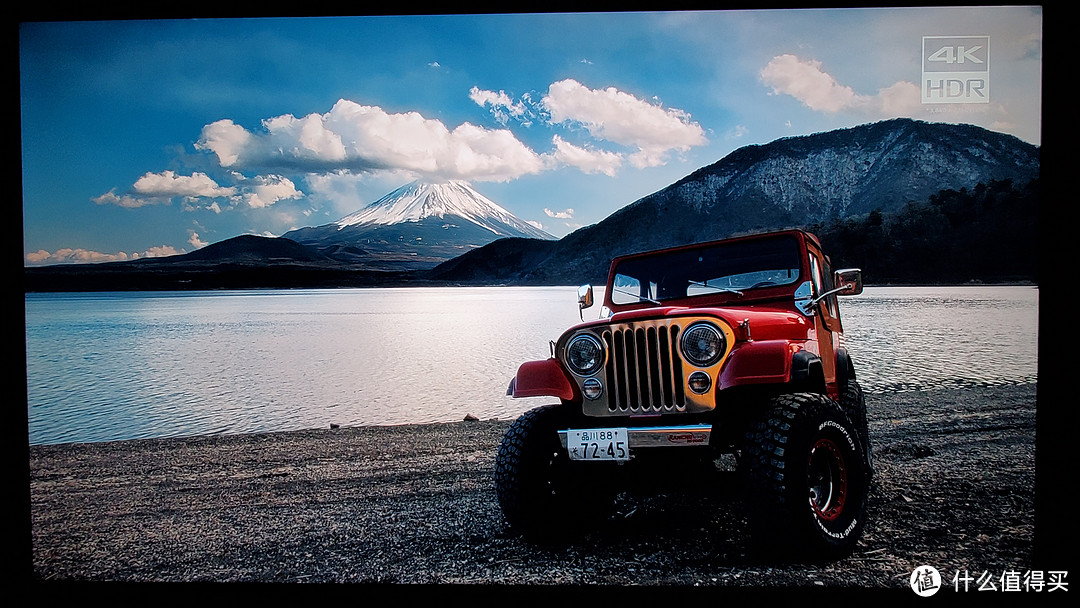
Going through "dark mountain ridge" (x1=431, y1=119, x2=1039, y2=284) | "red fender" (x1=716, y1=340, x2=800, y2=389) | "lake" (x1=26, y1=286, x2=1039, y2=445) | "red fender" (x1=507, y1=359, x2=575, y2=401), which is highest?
"dark mountain ridge" (x1=431, y1=119, x2=1039, y2=284)

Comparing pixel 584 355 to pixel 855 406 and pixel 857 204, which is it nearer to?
pixel 855 406

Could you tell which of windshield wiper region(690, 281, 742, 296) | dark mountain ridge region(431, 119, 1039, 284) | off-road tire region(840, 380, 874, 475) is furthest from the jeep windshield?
dark mountain ridge region(431, 119, 1039, 284)

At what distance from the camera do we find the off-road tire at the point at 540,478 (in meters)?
3.87

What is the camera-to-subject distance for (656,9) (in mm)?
4305

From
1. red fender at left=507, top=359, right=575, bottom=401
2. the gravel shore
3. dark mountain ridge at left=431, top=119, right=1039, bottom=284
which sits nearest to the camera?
the gravel shore

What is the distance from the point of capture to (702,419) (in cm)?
357

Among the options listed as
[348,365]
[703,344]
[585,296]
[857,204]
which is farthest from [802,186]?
[703,344]

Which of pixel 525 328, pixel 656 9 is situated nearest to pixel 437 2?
pixel 656 9

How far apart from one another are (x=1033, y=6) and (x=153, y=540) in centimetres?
721

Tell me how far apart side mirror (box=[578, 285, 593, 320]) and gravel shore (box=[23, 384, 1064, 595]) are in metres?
1.49

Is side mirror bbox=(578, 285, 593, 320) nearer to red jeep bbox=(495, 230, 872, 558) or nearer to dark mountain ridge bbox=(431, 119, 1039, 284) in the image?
red jeep bbox=(495, 230, 872, 558)

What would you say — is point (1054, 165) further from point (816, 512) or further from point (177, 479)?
point (177, 479)

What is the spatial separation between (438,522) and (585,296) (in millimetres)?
2011

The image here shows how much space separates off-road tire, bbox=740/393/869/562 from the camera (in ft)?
10.6
